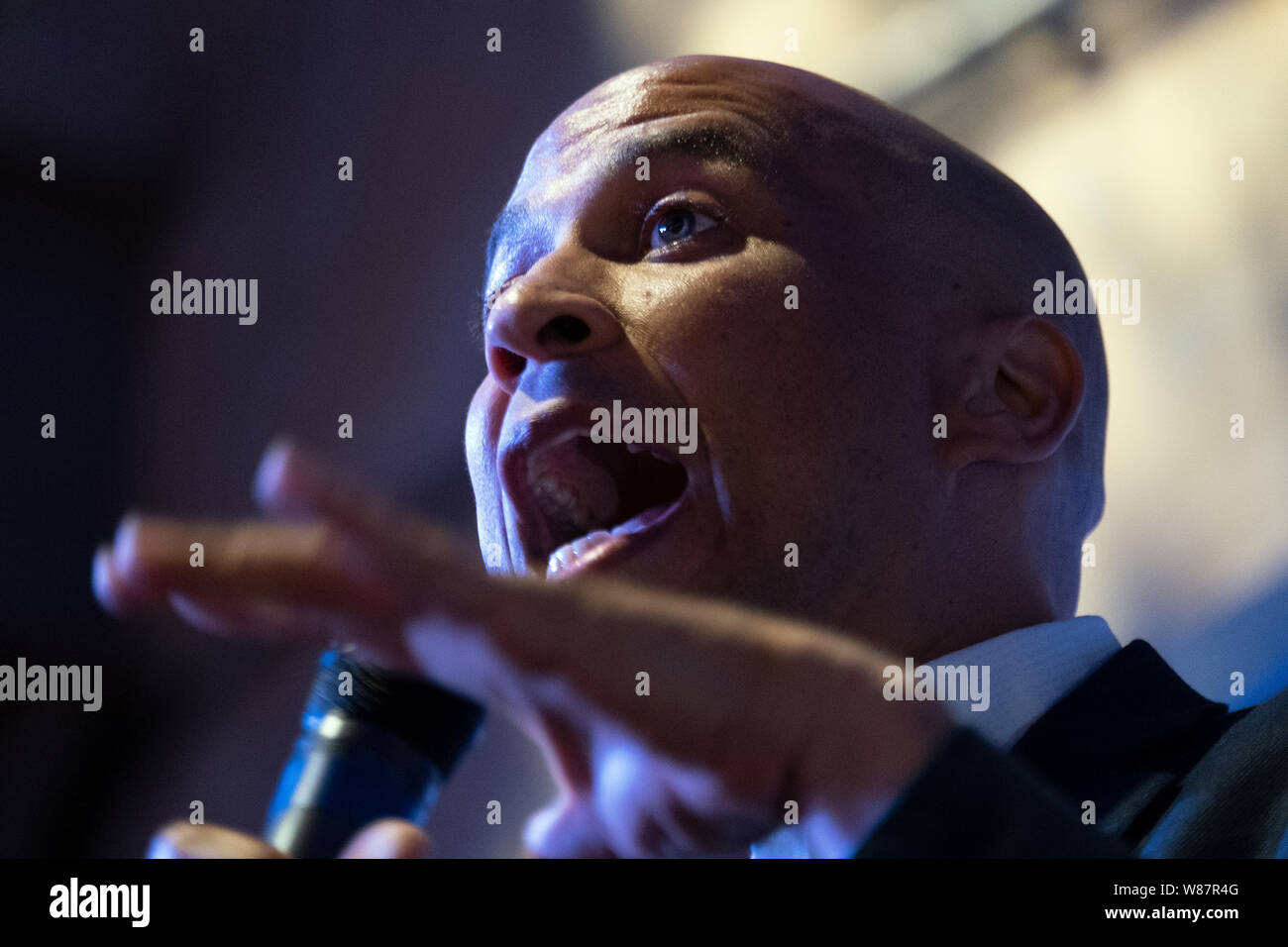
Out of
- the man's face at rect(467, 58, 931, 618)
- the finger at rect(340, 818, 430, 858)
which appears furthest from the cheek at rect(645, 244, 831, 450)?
the finger at rect(340, 818, 430, 858)

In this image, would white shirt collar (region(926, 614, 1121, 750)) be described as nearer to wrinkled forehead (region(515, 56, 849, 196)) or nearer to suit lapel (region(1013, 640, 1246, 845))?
suit lapel (region(1013, 640, 1246, 845))

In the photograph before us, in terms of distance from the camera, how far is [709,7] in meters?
1.81

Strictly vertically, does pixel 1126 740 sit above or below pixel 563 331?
below

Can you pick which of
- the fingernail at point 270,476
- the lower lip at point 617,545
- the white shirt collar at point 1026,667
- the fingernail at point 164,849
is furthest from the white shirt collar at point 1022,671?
the fingernail at point 270,476

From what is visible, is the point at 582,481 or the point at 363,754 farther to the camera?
the point at 582,481

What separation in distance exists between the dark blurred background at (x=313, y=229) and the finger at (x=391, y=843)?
1.08 m

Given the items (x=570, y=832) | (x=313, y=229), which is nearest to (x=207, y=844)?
(x=570, y=832)

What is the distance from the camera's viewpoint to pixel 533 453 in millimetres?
1091

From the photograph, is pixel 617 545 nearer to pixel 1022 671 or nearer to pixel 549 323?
pixel 549 323

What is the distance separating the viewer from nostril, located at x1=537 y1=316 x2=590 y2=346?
3.48ft

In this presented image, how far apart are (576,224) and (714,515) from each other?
307 millimetres

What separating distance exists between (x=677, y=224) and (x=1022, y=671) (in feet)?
1.60
